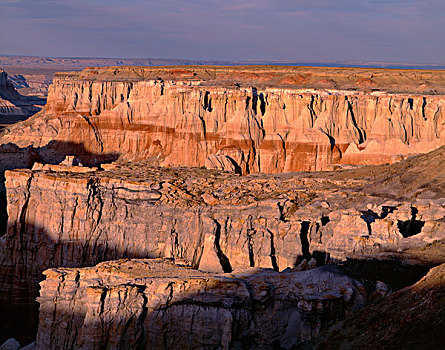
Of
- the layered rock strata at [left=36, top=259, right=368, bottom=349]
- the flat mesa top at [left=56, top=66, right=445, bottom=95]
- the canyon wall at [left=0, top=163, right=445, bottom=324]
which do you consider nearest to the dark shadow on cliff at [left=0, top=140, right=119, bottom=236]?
the flat mesa top at [left=56, top=66, right=445, bottom=95]

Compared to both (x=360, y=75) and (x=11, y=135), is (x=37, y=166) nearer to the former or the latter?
(x=11, y=135)

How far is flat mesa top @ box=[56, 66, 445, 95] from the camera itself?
6969 centimetres

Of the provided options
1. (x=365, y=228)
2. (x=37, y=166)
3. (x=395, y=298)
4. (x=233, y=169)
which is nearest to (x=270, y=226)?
(x=365, y=228)

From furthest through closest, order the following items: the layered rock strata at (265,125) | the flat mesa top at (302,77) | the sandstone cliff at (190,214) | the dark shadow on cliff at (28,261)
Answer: the flat mesa top at (302,77), the layered rock strata at (265,125), the dark shadow on cliff at (28,261), the sandstone cliff at (190,214)

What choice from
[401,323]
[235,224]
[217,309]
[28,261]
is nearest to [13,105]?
[28,261]

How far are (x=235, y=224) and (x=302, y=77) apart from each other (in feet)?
164

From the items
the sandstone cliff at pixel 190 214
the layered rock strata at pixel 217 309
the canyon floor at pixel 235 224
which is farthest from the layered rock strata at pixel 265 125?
the layered rock strata at pixel 217 309

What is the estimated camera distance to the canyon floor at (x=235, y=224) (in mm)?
20453

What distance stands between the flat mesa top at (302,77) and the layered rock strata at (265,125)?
1.57ft

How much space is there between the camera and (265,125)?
6184 centimetres

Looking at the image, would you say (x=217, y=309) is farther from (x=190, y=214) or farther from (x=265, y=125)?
(x=265, y=125)

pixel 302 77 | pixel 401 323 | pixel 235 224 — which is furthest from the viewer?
pixel 302 77

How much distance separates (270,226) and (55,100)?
189 ft

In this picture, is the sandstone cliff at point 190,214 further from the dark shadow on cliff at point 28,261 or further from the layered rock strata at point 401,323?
the layered rock strata at point 401,323
